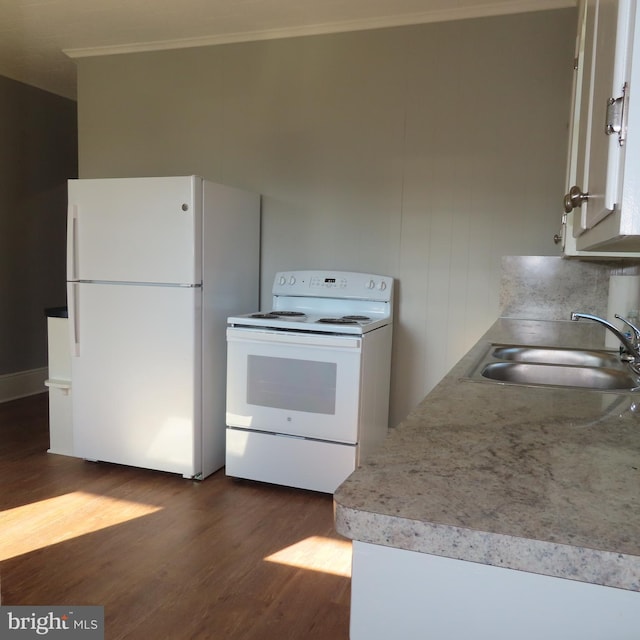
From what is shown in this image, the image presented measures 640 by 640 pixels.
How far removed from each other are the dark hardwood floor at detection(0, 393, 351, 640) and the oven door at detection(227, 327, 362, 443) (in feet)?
1.13

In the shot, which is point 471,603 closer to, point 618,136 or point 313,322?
point 618,136

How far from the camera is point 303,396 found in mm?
2863

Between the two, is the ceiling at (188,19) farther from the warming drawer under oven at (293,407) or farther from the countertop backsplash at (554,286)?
the warming drawer under oven at (293,407)

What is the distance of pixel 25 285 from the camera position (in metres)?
4.61

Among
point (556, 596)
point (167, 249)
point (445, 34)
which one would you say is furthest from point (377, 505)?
point (445, 34)

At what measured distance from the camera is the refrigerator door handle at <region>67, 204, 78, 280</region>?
305 centimetres

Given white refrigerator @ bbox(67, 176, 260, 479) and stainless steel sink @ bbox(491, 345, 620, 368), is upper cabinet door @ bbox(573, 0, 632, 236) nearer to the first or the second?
stainless steel sink @ bbox(491, 345, 620, 368)

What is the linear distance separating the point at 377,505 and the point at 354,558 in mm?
72

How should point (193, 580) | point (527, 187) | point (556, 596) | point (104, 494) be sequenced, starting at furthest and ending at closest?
point (527, 187), point (104, 494), point (193, 580), point (556, 596)

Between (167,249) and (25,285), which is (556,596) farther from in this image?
(25,285)

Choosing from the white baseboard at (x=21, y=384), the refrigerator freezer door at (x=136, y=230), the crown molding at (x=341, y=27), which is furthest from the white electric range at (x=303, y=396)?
the white baseboard at (x=21, y=384)

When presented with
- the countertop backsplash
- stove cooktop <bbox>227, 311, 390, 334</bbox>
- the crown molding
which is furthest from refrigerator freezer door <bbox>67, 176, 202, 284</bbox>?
the countertop backsplash

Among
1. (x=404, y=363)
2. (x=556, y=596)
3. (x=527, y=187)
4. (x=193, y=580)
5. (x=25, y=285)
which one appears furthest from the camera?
(x=25, y=285)

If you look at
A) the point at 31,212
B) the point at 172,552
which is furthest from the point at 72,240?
the point at 31,212
